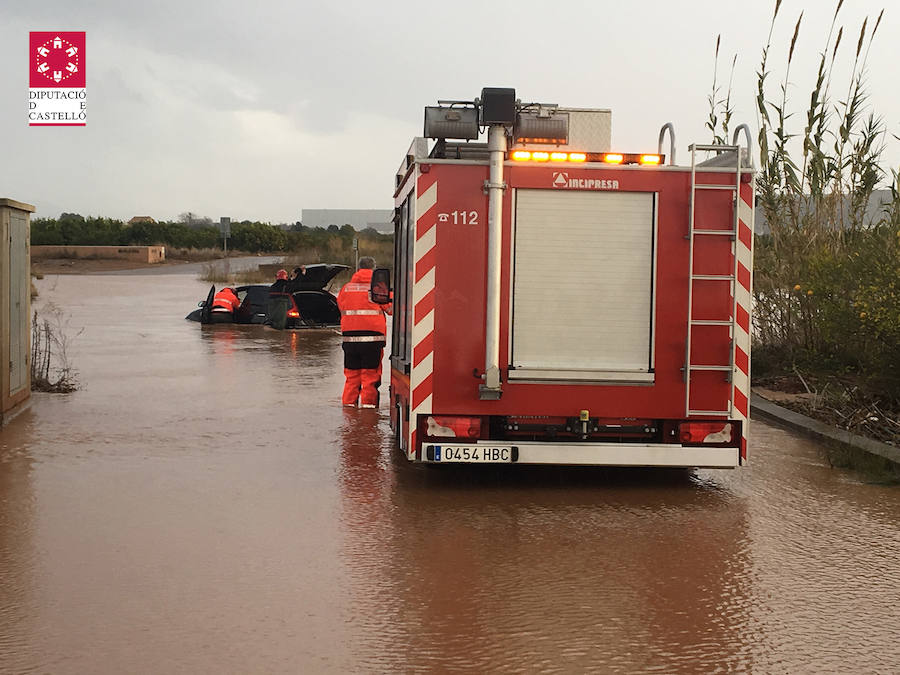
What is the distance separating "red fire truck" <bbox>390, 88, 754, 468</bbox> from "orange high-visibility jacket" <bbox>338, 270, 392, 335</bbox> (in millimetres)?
4702

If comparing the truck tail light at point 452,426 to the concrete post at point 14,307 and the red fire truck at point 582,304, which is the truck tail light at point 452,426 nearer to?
the red fire truck at point 582,304

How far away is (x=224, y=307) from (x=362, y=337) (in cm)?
1598

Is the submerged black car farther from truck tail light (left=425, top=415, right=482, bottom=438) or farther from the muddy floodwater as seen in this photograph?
truck tail light (left=425, top=415, right=482, bottom=438)

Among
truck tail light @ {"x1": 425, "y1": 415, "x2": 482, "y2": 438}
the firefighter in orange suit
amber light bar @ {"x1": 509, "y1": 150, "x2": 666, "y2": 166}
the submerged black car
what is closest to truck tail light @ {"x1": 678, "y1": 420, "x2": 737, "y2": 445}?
truck tail light @ {"x1": 425, "y1": 415, "x2": 482, "y2": 438}

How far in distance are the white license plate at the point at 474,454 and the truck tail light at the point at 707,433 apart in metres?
1.26

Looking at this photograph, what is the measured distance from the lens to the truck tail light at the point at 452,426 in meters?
8.59

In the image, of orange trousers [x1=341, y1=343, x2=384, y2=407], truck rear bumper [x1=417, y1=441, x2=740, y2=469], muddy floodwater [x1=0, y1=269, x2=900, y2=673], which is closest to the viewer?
muddy floodwater [x1=0, y1=269, x2=900, y2=673]

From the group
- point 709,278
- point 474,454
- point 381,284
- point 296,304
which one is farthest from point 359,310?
point 296,304

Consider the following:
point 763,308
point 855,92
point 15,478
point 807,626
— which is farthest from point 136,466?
point 855,92

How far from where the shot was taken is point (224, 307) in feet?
94.3

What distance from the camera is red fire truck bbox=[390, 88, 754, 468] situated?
28.0 feet

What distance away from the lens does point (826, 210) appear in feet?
49.1

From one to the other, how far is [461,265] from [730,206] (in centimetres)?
196

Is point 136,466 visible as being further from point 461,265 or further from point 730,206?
point 730,206
